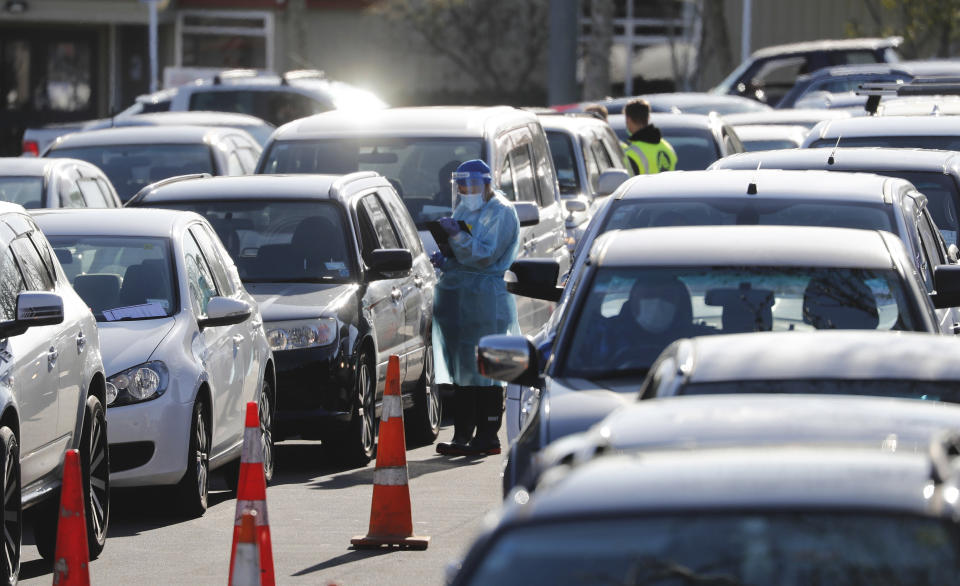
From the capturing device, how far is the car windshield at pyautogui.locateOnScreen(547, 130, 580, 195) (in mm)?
18234

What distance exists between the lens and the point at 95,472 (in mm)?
9008

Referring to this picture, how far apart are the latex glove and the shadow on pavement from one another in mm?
3565

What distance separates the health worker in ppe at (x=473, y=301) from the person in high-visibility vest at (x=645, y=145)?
561 cm

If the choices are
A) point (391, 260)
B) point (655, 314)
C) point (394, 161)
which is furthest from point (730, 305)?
point (394, 161)

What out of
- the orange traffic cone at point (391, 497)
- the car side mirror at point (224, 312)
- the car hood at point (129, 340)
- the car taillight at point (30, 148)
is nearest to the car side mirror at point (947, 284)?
the orange traffic cone at point (391, 497)

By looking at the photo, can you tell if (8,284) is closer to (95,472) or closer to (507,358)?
(95,472)

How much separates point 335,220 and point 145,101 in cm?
1566

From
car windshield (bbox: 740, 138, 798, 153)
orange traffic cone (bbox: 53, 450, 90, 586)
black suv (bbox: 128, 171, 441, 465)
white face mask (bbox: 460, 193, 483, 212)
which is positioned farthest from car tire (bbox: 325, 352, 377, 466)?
car windshield (bbox: 740, 138, 798, 153)

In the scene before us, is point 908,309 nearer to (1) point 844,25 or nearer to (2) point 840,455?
(2) point 840,455

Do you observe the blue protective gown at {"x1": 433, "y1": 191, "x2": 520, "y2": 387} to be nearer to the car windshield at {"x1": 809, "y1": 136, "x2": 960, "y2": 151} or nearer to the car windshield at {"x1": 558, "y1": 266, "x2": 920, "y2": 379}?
the car windshield at {"x1": 809, "y1": 136, "x2": 960, "y2": 151}

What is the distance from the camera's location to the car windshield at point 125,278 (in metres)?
10.3

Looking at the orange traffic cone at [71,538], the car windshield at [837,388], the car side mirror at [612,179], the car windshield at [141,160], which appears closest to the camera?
the car windshield at [837,388]

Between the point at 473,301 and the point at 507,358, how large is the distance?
17.8 ft

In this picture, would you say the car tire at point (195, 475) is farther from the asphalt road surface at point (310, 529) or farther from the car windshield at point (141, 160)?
the car windshield at point (141, 160)
